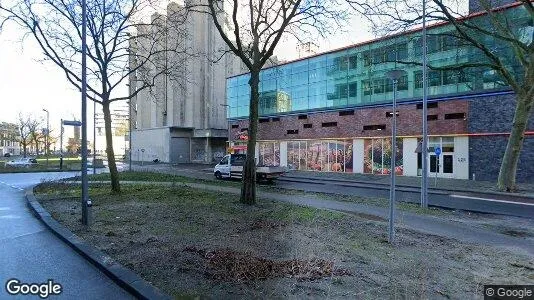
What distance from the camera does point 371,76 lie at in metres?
35.2

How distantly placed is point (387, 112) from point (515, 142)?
1383 centimetres

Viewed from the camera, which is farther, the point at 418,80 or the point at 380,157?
the point at 380,157

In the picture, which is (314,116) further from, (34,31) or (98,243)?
(98,243)

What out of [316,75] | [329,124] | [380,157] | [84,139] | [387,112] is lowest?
[380,157]

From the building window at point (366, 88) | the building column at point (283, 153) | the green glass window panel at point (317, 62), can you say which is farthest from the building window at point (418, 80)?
the building column at point (283, 153)

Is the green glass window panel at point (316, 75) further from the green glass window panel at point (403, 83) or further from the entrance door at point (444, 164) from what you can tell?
the entrance door at point (444, 164)

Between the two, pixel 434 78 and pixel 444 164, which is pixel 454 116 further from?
pixel 444 164

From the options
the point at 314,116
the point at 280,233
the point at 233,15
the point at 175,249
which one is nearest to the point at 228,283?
the point at 175,249

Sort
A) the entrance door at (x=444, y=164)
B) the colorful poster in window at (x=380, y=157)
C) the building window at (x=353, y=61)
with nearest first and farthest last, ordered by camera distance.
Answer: the entrance door at (x=444, y=164) → the colorful poster in window at (x=380, y=157) → the building window at (x=353, y=61)

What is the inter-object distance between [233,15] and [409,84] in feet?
79.8

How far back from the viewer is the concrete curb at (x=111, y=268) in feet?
15.5

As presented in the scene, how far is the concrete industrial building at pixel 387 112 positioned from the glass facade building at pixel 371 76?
0.08 m

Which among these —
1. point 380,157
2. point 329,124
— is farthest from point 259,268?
point 329,124

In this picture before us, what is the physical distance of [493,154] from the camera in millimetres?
27406
